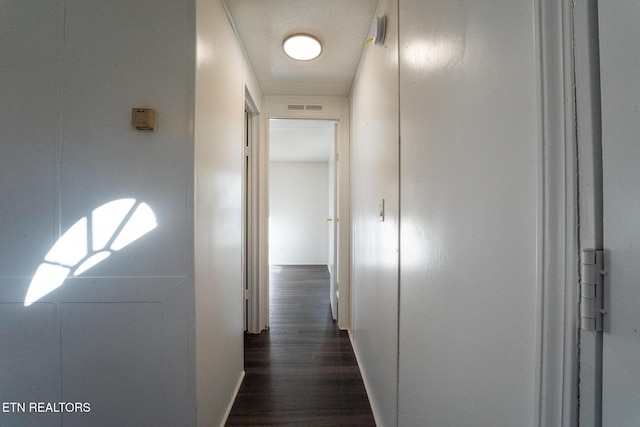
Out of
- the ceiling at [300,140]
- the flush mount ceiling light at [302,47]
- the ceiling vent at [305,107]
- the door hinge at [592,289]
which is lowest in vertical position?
the door hinge at [592,289]

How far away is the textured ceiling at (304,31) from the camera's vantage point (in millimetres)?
1483

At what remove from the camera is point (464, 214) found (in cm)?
64

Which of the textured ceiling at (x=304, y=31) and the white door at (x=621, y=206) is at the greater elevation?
the textured ceiling at (x=304, y=31)

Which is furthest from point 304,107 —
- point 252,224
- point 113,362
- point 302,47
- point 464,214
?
point 113,362

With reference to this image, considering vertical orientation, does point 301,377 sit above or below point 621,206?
below

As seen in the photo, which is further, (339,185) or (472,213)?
(339,185)

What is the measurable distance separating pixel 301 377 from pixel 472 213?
6.05 ft

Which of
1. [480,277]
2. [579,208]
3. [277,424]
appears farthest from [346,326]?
[579,208]

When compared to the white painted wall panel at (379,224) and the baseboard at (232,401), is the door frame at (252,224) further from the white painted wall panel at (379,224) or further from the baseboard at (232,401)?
the white painted wall panel at (379,224)

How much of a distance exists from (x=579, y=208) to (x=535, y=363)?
290mm

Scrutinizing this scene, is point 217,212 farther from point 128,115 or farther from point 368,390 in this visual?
point 368,390

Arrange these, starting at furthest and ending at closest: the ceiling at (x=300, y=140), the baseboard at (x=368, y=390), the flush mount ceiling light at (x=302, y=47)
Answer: the ceiling at (x=300, y=140) < the flush mount ceiling light at (x=302, y=47) < the baseboard at (x=368, y=390)

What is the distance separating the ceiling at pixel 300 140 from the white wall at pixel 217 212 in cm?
124

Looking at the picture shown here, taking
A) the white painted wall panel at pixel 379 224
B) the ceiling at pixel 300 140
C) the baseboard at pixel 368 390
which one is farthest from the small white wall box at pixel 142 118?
the baseboard at pixel 368 390
